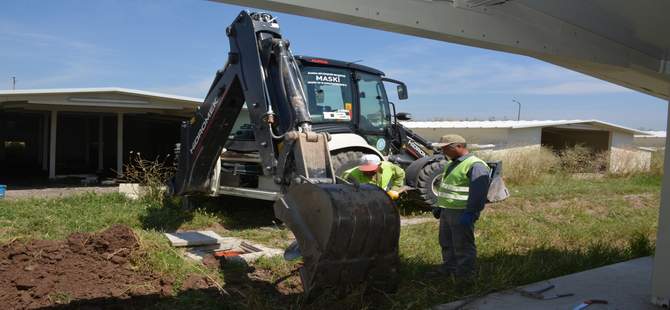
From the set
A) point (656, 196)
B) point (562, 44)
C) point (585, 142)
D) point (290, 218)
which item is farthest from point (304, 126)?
point (585, 142)

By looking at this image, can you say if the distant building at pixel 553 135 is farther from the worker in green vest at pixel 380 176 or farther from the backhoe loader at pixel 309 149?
the worker in green vest at pixel 380 176

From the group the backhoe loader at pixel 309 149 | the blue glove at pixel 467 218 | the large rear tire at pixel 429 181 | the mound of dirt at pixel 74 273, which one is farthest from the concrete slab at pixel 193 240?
the large rear tire at pixel 429 181

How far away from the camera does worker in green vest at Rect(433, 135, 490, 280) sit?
534cm

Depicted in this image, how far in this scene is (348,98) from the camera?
31.2 ft

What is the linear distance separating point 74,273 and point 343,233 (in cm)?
290

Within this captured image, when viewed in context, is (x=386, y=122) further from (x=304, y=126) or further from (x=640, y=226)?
(x=304, y=126)

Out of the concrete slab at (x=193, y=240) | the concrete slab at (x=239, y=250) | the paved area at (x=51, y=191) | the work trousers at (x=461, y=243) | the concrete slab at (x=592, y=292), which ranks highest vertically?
the work trousers at (x=461, y=243)

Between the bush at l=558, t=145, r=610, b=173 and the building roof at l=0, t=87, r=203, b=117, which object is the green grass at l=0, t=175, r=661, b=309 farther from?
the bush at l=558, t=145, r=610, b=173

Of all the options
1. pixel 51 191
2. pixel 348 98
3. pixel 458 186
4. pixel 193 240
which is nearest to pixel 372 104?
pixel 348 98

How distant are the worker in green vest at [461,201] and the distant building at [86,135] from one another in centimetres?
1005

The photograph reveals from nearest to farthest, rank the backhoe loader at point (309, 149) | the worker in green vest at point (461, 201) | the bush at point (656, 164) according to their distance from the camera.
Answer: the backhoe loader at point (309, 149) < the worker in green vest at point (461, 201) < the bush at point (656, 164)

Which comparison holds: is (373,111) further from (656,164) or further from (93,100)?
(656,164)

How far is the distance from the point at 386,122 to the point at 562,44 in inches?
223

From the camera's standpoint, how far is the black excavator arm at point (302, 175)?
398 cm
